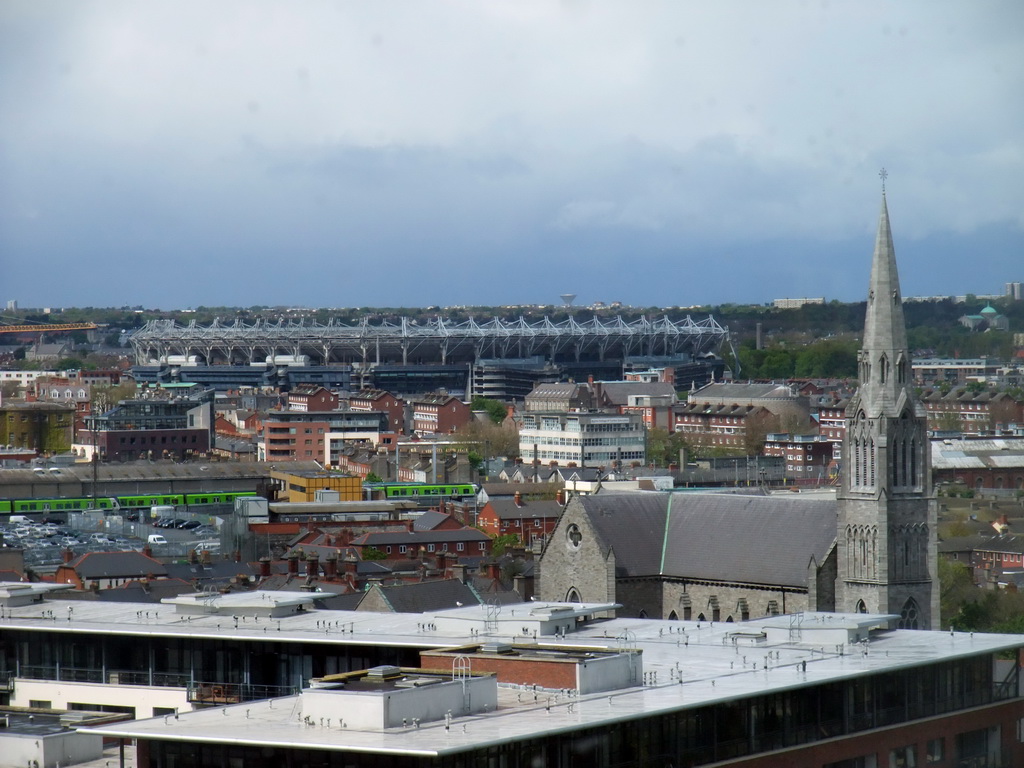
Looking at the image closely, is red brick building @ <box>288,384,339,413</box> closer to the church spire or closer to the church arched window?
the church spire

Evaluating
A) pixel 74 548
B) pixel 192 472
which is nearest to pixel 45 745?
pixel 74 548

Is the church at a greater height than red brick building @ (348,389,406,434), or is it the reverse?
red brick building @ (348,389,406,434)

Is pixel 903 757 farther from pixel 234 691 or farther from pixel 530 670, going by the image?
pixel 234 691

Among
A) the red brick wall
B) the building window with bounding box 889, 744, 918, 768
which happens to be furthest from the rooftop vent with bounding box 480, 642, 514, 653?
the building window with bounding box 889, 744, 918, 768

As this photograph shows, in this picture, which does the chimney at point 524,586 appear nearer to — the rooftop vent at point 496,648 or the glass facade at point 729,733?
the glass facade at point 729,733

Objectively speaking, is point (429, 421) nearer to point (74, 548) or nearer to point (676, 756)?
point (74, 548)

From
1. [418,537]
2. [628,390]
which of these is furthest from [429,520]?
[628,390]

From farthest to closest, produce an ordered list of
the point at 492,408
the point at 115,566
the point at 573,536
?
the point at 492,408
the point at 115,566
the point at 573,536


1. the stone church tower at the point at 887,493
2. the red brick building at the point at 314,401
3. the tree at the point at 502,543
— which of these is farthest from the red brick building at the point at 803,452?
A: the stone church tower at the point at 887,493
